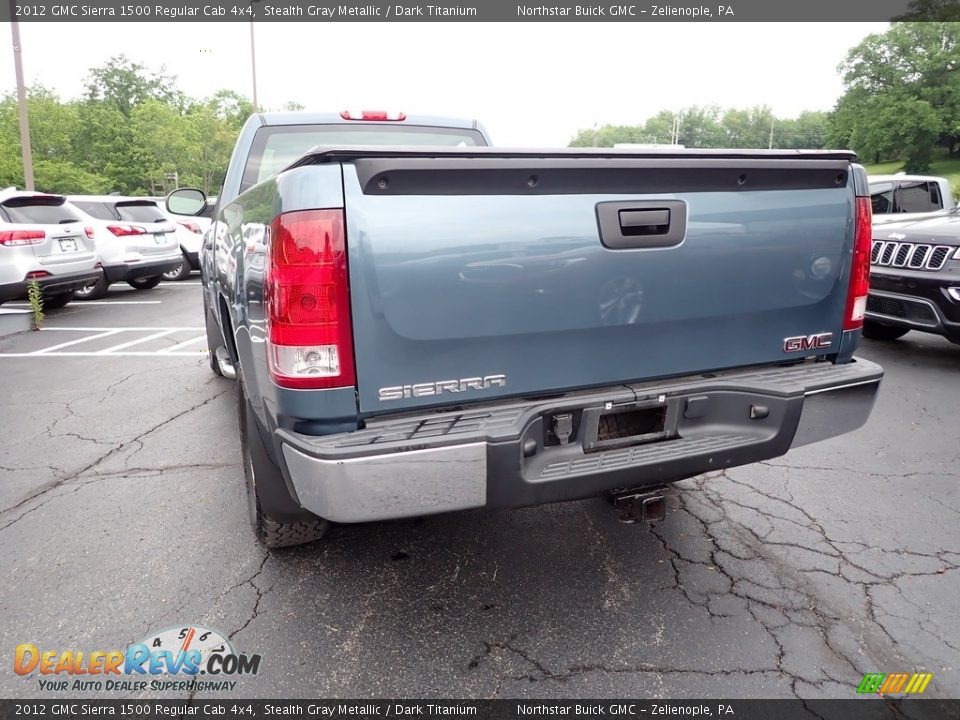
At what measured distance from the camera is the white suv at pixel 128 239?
1062cm

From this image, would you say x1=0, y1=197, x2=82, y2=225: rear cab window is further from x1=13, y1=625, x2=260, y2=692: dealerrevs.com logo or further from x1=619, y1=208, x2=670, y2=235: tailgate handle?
x1=619, y1=208, x2=670, y2=235: tailgate handle

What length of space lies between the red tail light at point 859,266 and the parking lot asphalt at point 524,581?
3.61 ft

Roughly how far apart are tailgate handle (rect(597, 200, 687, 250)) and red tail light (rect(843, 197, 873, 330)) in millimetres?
828

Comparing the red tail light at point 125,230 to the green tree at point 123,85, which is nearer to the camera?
the red tail light at point 125,230

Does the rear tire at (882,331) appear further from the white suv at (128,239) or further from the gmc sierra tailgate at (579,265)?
the white suv at (128,239)

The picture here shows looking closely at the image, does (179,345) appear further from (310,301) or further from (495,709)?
(495,709)

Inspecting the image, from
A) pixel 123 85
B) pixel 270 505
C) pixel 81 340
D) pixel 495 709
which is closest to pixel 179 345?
pixel 81 340

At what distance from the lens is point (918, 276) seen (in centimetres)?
565

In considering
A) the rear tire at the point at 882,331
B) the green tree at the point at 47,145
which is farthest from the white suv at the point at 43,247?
the green tree at the point at 47,145

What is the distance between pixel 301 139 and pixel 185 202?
1475 mm

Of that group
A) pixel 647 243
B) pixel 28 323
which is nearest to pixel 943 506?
pixel 647 243

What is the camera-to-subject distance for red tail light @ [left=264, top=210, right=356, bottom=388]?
6.13 ft

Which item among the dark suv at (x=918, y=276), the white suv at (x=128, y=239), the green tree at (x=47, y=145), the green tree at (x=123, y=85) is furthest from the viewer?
the green tree at (x=123, y=85)

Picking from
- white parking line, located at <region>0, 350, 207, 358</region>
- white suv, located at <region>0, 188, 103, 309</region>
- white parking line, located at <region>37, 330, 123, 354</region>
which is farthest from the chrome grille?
white suv, located at <region>0, 188, 103, 309</region>
